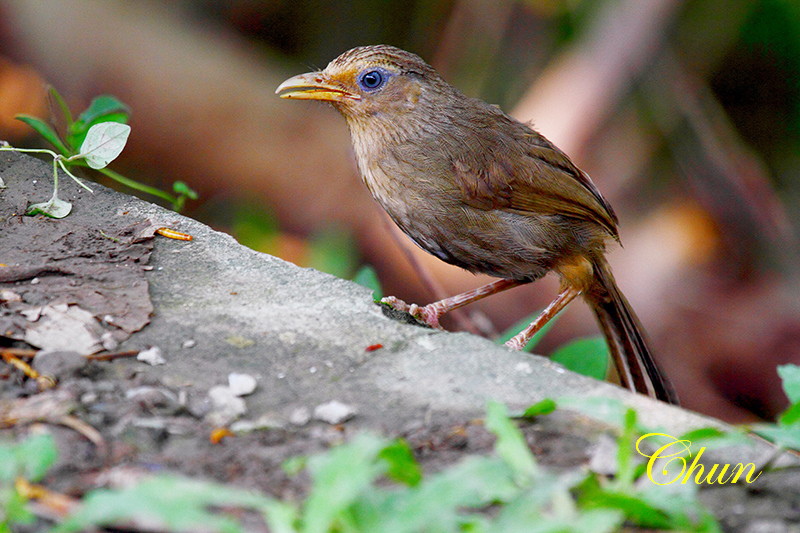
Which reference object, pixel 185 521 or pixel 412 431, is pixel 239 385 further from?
pixel 185 521

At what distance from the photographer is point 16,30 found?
6.77m

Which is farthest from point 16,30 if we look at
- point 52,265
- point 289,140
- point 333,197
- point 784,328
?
point 784,328

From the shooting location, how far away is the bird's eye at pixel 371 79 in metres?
4.31

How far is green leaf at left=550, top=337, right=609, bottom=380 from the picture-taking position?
3324 mm

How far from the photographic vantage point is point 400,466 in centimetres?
171

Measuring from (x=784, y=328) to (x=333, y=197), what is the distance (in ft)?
12.1

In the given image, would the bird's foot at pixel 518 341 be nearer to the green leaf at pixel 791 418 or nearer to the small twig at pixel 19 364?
the green leaf at pixel 791 418

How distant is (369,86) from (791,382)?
265 centimetres

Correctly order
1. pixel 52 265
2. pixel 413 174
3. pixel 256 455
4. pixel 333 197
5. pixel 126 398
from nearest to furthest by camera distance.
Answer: pixel 256 455, pixel 126 398, pixel 52 265, pixel 413 174, pixel 333 197

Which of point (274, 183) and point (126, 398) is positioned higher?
point (126, 398)

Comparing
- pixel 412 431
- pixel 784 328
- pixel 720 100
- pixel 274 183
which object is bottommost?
pixel 274 183

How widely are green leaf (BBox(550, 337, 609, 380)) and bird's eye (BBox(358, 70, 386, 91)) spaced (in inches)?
64.2

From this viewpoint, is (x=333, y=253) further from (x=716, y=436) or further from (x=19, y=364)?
(x=716, y=436)

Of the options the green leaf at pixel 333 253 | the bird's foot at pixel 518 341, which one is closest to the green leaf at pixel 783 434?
the bird's foot at pixel 518 341
